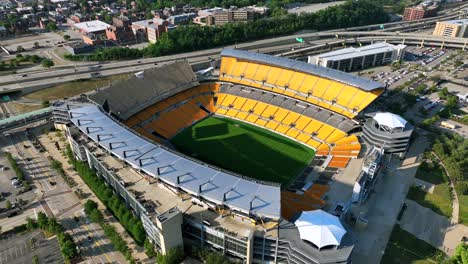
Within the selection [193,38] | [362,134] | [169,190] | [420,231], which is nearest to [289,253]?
[169,190]

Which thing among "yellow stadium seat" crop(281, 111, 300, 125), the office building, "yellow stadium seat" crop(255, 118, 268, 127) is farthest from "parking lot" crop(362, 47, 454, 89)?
"yellow stadium seat" crop(255, 118, 268, 127)

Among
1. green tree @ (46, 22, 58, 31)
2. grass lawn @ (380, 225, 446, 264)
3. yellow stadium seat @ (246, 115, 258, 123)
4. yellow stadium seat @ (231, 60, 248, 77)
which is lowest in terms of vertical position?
grass lawn @ (380, 225, 446, 264)

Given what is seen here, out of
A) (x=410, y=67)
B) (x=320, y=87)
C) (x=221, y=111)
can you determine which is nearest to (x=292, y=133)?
(x=320, y=87)

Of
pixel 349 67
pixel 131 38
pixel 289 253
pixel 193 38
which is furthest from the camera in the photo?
pixel 131 38

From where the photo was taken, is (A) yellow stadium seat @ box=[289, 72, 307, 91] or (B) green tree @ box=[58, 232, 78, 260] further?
(A) yellow stadium seat @ box=[289, 72, 307, 91]

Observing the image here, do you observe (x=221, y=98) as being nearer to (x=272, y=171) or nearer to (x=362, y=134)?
(x=272, y=171)

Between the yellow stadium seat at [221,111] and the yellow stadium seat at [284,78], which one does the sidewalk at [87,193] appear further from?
the yellow stadium seat at [284,78]

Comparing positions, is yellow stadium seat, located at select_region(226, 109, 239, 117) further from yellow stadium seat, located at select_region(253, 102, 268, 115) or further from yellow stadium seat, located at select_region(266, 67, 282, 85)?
yellow stadium seat, located at select_region(266, 67, 282, 85)
